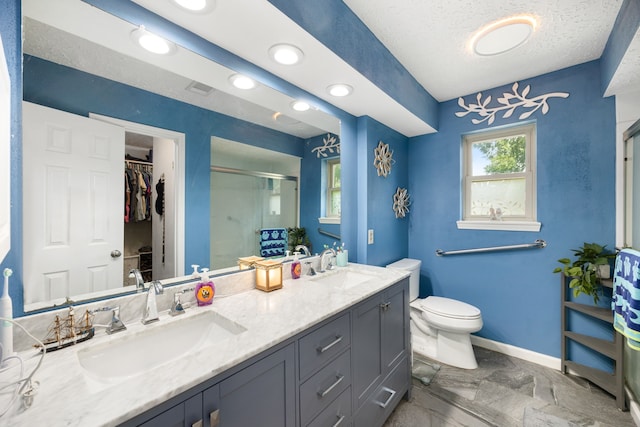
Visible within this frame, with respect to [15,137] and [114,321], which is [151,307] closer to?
[114,321]

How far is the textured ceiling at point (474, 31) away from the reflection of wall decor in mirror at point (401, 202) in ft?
3.35

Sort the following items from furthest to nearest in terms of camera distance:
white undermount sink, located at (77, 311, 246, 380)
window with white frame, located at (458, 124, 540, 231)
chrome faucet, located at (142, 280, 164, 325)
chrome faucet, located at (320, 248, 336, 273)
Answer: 1. window with white frame, located at (458, 124, 540, 231)
2. chrome faucet, located at (320, 248, 336, 273)
3. chrome faucet, located at (142, 280, 164, 325)
4. white undermount sink, located at (77, 311, 246, 380)

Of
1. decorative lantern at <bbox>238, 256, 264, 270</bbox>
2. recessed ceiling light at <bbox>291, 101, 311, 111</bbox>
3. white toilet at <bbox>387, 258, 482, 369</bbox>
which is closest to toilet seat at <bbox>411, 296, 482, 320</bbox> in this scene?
white toilet at <bbox>387, 258, 482, 369</bbox>

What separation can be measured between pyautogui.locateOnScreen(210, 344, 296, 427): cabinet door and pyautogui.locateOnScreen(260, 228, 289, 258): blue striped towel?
2.51 feet

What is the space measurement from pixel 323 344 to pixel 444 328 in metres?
1.45

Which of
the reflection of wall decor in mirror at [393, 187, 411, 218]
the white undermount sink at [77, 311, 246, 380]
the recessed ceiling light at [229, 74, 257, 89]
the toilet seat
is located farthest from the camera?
the reflection of wall decor in mirror at [393, 187, 411, 218]

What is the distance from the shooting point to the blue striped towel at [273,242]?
1.65 metres

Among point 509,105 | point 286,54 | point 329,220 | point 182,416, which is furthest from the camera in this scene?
point 509,105

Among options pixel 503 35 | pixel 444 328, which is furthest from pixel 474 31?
pixel 444 328

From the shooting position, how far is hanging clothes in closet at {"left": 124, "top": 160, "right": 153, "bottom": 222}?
1.06m

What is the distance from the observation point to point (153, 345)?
3.25 ft

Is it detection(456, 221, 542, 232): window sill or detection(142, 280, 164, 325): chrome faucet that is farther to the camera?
detection(456, 221, 542, 232): window sill

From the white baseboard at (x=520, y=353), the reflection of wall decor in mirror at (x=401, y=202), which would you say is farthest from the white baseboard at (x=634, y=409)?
the reflection of wall decor in mirror at (x=401, y=202)

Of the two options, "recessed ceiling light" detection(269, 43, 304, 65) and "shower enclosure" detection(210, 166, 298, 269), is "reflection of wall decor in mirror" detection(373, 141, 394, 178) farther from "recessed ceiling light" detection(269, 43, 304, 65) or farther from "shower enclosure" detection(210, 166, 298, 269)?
"recessed ceiling light" detection(269, 43, 304, 65)
